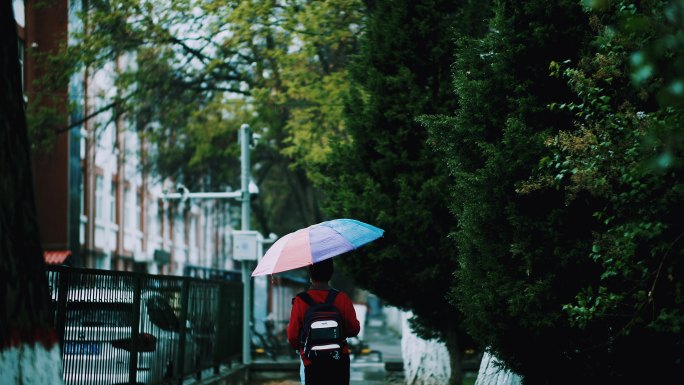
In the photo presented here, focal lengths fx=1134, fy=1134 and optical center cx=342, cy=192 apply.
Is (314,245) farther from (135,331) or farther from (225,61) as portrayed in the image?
(225,61)

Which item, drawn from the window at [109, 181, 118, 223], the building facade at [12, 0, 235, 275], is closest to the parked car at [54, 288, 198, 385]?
the building facade at [12, 0, 235, 275]

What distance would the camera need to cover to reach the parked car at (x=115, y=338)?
939 centimetres

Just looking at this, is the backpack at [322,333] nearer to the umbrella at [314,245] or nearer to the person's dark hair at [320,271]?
the person's dark hair at [320,271]

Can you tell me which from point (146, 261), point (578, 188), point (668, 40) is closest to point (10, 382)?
point (668, 40)

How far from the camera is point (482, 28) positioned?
15797 mm

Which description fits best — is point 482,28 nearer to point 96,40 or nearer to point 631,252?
point 631,252

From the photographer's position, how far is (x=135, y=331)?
37.7ft

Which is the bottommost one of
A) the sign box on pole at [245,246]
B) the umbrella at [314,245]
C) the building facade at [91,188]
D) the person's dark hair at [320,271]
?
the person's dark hair at [320,271]

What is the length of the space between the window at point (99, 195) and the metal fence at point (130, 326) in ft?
90.8

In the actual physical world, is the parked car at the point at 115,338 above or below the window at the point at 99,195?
below

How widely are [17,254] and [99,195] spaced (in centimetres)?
4039

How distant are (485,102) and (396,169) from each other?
558cm

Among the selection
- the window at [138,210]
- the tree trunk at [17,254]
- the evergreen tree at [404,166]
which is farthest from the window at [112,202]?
the tree trunk at [17,254]

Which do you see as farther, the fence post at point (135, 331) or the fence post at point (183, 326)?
the fence post at point (183, 326)
